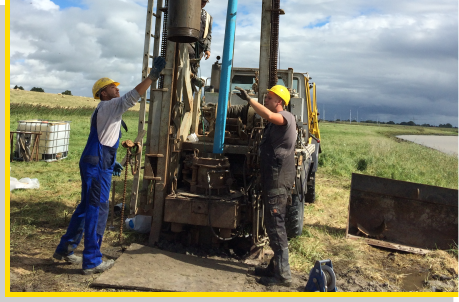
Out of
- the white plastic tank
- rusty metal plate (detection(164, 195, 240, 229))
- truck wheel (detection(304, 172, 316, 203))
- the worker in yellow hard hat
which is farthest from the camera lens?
the white plastic tank

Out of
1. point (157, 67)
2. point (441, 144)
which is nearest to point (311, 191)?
point (157, 67)

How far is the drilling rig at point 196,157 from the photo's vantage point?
15.9 feet

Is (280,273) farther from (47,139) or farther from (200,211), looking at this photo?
(47,139)

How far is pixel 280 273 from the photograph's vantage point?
4.29 metres

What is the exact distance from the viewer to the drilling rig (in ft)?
15.9

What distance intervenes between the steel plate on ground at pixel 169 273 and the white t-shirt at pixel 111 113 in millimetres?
1344

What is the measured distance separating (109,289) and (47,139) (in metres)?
9.69

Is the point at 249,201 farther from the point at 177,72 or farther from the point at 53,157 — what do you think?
the point at 53,157

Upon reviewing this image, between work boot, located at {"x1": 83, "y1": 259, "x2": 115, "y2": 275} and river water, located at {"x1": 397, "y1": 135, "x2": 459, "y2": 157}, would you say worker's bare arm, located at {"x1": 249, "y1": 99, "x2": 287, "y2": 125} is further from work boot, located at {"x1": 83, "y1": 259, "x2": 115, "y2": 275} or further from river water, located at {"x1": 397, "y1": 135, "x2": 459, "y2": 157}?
river water, located at {"x1": 397, "y1": 135, "x2": 459, "y2": 157}

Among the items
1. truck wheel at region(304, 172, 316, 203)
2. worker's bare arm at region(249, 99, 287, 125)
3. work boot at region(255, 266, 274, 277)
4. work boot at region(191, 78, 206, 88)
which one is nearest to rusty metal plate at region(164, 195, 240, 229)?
work boot at region(255, 266, 274, 277)

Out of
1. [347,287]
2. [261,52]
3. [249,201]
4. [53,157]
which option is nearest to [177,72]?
[261,52]

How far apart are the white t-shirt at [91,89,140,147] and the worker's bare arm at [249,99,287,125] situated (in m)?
1.27

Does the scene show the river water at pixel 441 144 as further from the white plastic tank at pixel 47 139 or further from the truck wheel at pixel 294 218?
the white plastic tank at pixel 47 139

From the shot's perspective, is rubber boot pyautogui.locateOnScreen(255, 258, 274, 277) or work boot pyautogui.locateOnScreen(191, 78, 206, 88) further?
work boot pyautogui.locateOnScreen(191, 78, 206, 88)
